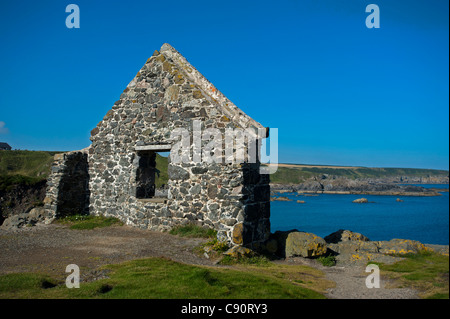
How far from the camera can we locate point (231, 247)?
31.6 feet

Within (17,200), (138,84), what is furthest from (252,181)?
(17,200)

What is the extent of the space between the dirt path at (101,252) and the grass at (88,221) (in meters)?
0.50

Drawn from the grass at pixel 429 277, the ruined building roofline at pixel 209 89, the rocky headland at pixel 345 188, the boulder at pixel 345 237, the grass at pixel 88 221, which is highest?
the ruined building roofline at pixel 209 89

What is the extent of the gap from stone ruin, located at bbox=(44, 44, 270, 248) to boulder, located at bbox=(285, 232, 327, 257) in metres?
0.92

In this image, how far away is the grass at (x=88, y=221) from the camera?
13422mm

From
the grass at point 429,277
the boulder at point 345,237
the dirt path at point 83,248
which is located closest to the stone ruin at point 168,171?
the dirt path at point 83,248

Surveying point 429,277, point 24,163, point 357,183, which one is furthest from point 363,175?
point 429,277

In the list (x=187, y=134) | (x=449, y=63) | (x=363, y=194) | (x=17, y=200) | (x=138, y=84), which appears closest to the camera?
(x=449, y=63)

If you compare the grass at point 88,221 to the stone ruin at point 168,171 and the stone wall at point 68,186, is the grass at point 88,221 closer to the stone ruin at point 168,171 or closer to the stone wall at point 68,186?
the stone ruin at point 168,171

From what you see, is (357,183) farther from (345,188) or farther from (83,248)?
(83,248)

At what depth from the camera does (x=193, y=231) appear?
11141 millimetres
